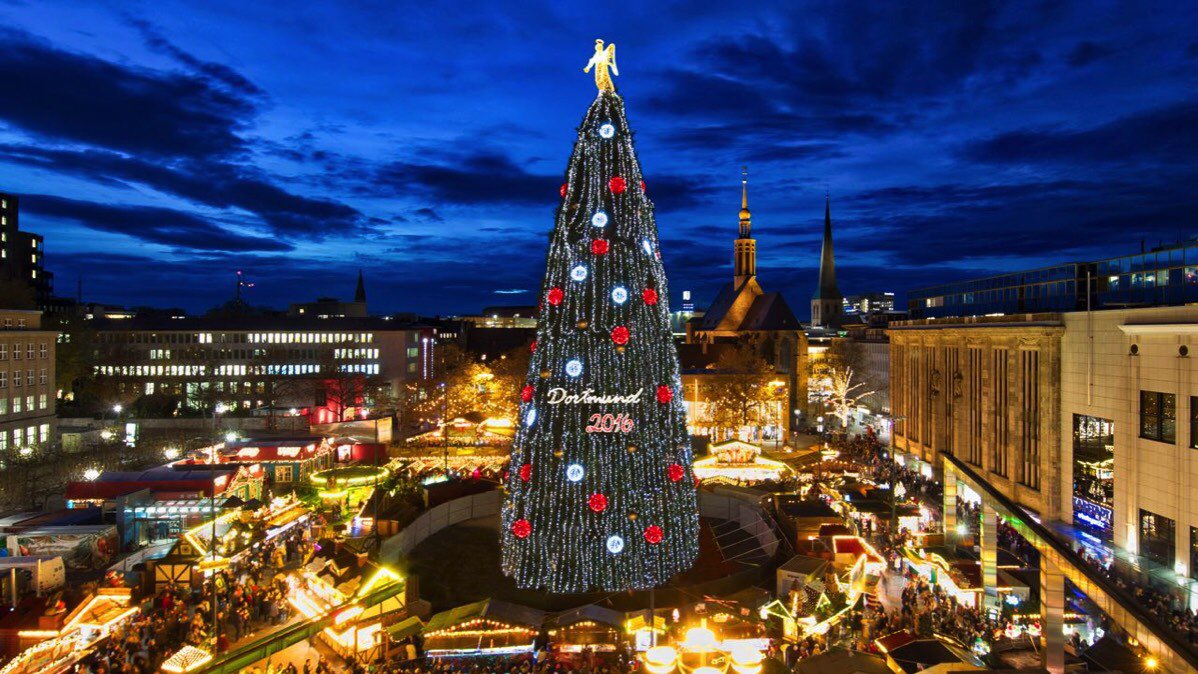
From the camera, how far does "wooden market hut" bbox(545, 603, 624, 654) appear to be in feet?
55.0

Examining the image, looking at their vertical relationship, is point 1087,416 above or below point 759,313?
below

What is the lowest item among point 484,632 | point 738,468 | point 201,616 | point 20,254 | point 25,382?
point 201,616

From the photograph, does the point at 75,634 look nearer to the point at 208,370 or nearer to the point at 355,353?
the point at 355,353

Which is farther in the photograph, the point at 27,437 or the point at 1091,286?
the point at 27,437

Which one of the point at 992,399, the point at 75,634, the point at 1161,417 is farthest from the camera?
the point at 992,399

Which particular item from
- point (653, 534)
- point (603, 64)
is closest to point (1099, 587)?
point (653, 534)

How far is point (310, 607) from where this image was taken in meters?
18.5

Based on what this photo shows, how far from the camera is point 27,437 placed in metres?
45.5

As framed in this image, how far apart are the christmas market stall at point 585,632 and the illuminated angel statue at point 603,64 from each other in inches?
490

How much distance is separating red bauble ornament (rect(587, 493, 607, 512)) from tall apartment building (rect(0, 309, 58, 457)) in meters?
43.7

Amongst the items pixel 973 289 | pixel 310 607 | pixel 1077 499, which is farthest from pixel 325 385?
pixel 1077 499

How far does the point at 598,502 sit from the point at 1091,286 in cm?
2134

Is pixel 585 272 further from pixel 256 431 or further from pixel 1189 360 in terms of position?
pixel 256 431

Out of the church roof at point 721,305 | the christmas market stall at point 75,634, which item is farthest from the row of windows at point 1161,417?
the church roof at point 721,305
